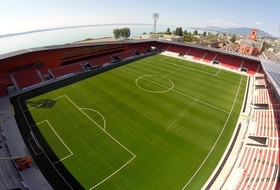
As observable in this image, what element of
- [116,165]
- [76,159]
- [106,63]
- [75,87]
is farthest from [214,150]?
[106,63]

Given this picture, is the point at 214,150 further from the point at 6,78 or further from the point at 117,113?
the point at 6,78

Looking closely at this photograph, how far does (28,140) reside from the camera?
20.7 metres

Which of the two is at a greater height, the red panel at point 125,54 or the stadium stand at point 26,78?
the red panel at point 125,54

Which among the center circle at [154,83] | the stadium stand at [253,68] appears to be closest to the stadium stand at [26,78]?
the center circle at [154,83]

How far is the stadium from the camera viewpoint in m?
16.8

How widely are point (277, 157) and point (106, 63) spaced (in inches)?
1713

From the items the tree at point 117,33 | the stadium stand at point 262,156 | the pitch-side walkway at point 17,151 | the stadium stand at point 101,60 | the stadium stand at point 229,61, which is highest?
the tree at point 117,33

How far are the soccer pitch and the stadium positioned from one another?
13cm

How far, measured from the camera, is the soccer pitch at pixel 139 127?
671 inches

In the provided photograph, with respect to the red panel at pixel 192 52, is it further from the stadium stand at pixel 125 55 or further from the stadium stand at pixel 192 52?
the stadium stand at pixel 125 55

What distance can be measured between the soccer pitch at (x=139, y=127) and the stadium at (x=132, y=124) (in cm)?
13

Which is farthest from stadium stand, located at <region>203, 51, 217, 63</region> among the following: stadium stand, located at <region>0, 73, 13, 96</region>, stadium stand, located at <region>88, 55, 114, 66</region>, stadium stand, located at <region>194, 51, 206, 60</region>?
stadium stand, located at <region>0, 73, 13, 96</region>

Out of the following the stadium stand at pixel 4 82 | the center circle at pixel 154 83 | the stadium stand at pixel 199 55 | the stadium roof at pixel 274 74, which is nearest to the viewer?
the stadium roof at pixel 274 74

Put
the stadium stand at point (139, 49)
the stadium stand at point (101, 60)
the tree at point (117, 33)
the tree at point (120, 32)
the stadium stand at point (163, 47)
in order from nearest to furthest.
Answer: the stadium stand at point (101, 60) → the stadium stand at point (139, 49) → the stadium stand at point (163, 47) → the tree at point (117, 33) → the tree at point (120, 32)
